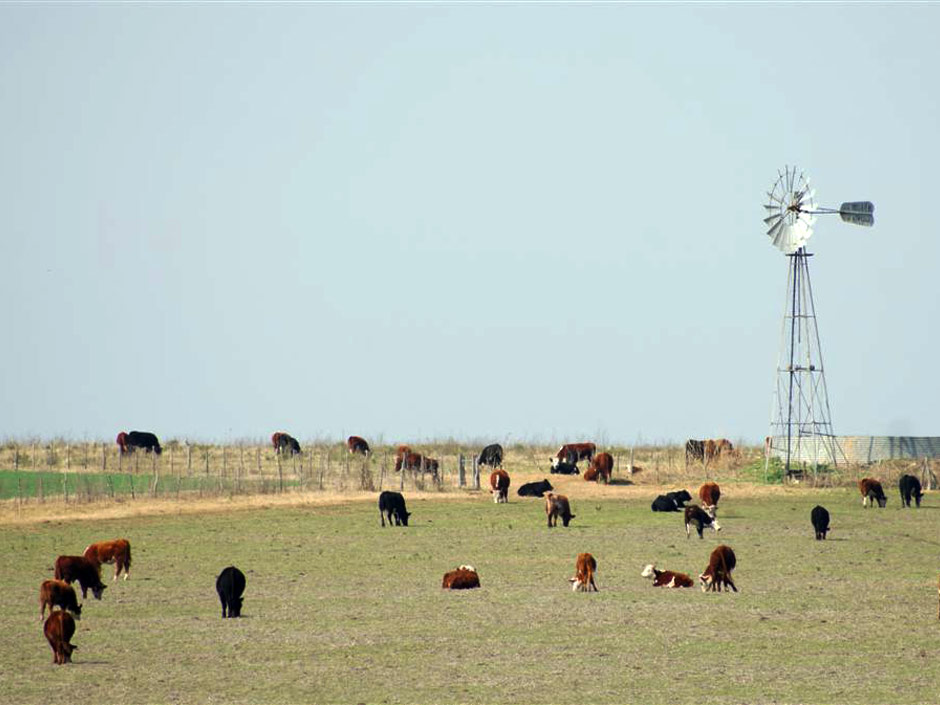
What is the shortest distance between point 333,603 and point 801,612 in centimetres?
788

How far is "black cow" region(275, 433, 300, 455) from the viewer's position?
234 ft

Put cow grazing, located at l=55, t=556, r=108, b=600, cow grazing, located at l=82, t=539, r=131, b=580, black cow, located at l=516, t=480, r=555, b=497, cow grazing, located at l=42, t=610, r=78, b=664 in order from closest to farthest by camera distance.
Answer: cow grazing, located at l=42, t=610, r=78, b=664 → cow grazing, located at l=55, t=556, r=108, b=600 → cow grazing, located at l=82, t=539, r=131, b=580 → black cow, located at l=516, t=480, r=555, b=497

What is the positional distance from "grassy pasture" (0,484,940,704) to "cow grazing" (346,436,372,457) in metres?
30.5

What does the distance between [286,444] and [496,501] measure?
24.6 metres

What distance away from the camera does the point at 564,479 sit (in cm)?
5747

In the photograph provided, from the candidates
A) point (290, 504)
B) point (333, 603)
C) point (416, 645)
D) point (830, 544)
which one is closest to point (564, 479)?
point (290, 504)

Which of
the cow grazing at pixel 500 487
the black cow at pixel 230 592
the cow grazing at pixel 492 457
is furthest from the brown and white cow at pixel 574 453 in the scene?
the black cow at pixel 230 592

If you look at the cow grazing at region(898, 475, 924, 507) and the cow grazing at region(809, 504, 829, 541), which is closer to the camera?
the cow grazing at region(809, 504, 829, 541)

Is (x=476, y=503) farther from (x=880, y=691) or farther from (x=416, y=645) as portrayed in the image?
(x=880, y=691)

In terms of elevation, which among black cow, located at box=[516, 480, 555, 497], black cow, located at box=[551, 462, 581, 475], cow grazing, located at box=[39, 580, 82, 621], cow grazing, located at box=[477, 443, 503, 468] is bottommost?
cow grazing, located at box=[39, 580, 82, 621]

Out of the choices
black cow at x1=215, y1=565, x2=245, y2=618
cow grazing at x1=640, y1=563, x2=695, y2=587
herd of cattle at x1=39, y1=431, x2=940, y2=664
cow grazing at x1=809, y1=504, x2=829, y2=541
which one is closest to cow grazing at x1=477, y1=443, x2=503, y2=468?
herd of cattle at x1=39, y1=431, x2=940, y2=664

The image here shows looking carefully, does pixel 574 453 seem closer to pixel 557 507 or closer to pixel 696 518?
pixel 557 507

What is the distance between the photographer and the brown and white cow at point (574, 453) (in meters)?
64.4

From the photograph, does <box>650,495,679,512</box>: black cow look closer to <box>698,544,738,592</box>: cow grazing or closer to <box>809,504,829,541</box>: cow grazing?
<box>809,504,829,541</box>: cow grazing
